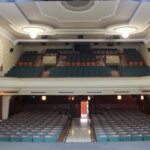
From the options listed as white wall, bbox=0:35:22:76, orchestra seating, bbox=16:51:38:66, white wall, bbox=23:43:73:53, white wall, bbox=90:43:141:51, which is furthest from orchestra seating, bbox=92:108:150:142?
white wall, bbox=23:43:73:53

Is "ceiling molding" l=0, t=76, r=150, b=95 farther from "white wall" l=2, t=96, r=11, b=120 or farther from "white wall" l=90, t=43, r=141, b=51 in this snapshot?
"white wall" l=90, t=43, r=141, b=51

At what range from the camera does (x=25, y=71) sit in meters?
14.5

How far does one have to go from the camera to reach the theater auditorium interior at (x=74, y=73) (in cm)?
867

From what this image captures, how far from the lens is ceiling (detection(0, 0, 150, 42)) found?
8406 millimetres

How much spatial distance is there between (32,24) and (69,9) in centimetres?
256

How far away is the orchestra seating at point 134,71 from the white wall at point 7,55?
22.1 ft

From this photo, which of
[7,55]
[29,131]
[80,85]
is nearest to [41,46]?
[7,55]
